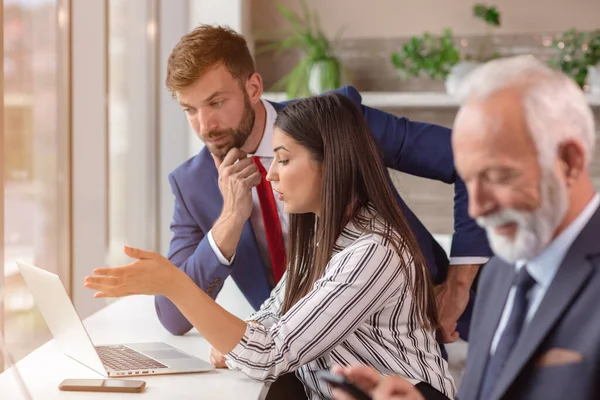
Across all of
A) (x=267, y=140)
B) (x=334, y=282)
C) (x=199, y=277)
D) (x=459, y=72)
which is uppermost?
(x=459, y=72)

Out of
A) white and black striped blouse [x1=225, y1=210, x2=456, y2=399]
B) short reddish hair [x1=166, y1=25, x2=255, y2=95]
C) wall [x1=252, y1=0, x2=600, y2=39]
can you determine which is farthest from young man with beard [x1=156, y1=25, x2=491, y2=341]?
wall [x1=252, y1=0, x2=600, y2=39]

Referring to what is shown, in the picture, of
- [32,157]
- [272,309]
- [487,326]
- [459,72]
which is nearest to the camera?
→ [487,326]

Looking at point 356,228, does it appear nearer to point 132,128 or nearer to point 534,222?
point 534,222

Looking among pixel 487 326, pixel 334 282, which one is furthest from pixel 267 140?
pixel 487 326

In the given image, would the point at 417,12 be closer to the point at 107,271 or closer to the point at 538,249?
the point at 107,271

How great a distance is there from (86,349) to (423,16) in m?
2.87

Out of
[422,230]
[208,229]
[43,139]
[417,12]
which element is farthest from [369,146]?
[417,12]

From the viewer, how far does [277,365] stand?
5.20ft

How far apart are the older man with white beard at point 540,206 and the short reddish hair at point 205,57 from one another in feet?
3.66

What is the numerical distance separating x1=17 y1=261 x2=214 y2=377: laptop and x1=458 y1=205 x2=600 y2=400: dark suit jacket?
2.87 ft

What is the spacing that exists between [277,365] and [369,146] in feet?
1.63

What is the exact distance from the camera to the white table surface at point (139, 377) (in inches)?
61.6

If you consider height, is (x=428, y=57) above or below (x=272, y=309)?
above

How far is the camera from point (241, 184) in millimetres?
2059
